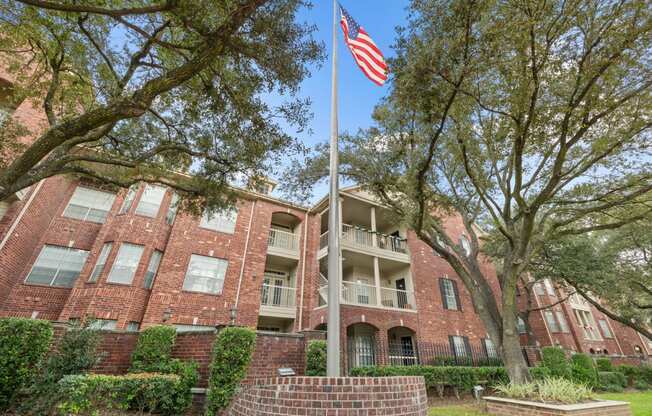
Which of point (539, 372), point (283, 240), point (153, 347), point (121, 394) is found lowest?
point (121, 394)

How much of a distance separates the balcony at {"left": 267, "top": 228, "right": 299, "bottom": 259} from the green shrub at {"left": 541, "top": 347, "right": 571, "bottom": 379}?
13816 mm

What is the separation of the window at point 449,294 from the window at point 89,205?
60.1 feet

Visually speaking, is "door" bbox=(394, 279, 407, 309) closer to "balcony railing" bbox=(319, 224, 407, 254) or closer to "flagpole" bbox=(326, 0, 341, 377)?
"balcony railing" bbox=(319, 224, 407, 254)

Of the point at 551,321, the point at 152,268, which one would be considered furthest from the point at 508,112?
the point at 551,321

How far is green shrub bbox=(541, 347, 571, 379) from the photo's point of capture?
14.0 metres

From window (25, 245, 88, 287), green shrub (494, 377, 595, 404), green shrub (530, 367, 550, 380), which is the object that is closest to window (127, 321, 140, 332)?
window (25, 245, 88, 287)

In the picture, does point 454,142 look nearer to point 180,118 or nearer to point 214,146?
point 214,146

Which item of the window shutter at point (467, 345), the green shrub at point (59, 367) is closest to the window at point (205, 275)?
the green shrub at point (59, 367)

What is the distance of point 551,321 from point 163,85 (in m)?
28.2

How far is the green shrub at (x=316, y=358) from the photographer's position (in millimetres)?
7863

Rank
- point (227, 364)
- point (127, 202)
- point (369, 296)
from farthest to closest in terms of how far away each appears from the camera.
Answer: point (369, 296), point (127, 202), point (227, 364)

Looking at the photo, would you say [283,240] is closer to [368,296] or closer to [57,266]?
[368,296]

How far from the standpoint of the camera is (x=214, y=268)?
43.5 ft

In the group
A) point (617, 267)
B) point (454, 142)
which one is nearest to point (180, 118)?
point (454, 142)
